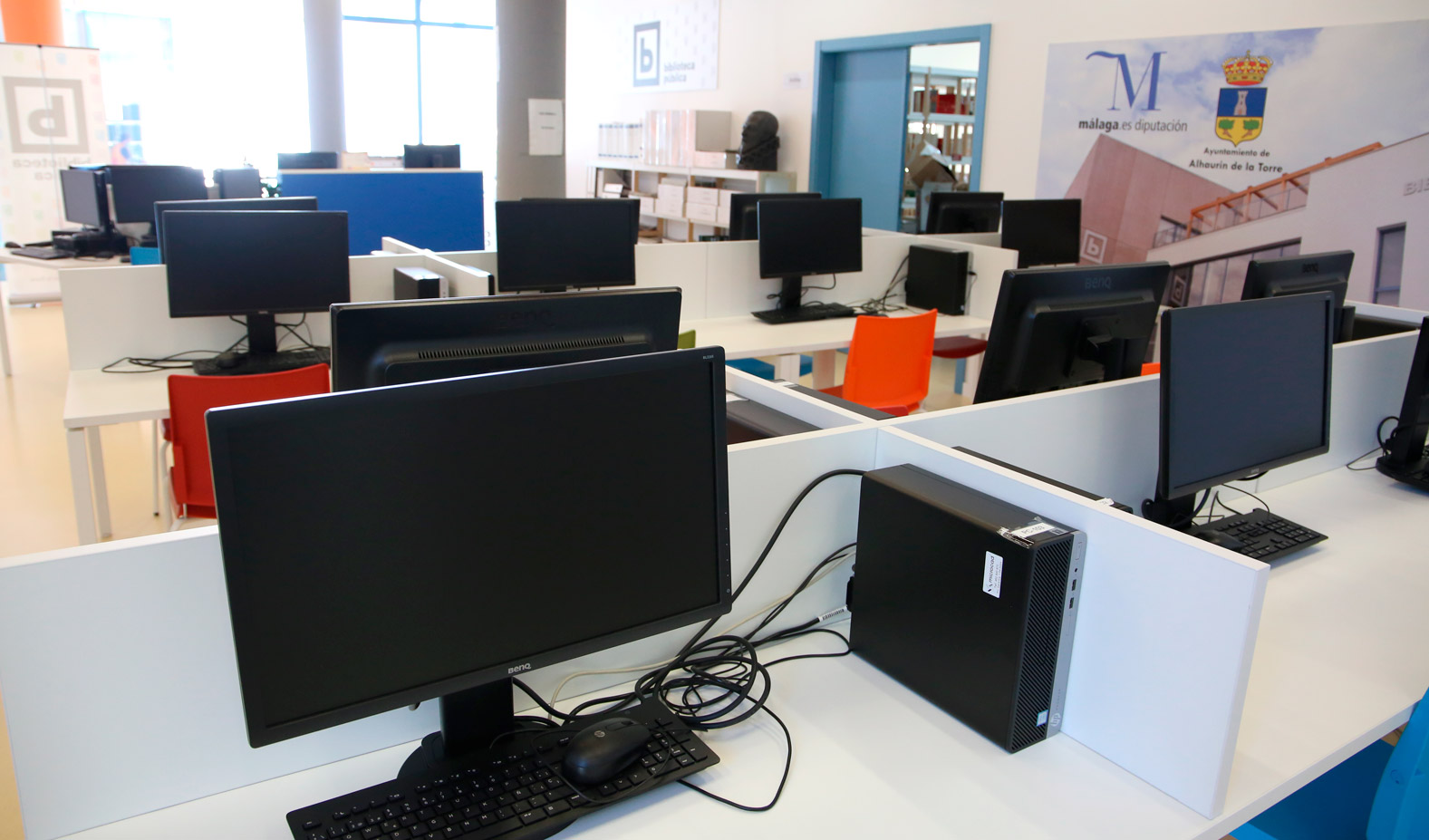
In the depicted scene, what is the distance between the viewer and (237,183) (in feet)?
18.8

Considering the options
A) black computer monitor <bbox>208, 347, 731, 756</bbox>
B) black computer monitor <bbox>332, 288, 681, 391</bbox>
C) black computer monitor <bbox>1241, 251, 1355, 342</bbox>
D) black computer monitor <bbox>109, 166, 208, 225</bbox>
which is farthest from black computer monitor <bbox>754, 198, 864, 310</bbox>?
black computer monitor <bbox>109, 166, 208, 225</bbox>

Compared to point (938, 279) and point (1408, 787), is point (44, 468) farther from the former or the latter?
point (1408, 787)

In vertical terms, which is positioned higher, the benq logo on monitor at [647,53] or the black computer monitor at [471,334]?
the benq logo on monitor at [647,53]

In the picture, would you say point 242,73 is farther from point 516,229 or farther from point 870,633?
point 870,633

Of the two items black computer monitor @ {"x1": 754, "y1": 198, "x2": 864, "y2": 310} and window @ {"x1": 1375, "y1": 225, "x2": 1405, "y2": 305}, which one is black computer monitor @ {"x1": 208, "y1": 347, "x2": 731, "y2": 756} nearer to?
black computer monitor @ {"x1": 754, "y1": 198, "x2": 864, "y2": 310}

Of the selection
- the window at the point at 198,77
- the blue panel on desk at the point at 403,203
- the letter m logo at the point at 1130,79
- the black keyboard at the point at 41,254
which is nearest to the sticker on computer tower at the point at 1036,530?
the letter m logo at the point at 1130,79

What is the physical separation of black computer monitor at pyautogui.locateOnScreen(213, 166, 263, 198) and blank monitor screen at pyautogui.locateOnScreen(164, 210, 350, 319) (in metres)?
2.98

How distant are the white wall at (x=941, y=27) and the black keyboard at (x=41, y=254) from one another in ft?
15.5

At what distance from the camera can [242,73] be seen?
8.77 m

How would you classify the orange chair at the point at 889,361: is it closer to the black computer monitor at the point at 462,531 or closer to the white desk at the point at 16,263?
the black computer monitor at the point at 462,531

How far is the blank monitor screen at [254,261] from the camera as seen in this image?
301 cm

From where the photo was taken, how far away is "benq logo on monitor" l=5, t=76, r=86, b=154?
6891mm

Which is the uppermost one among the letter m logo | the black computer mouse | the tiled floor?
the letter m logo

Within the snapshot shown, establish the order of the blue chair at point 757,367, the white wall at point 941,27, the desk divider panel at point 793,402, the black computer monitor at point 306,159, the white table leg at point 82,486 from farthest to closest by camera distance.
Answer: the black computer monitor at point 306,159 < the white wall at point 941,27 < the blue chair at point 757,367 < the white table leg at point 82,486 < the desk divider panel at point 793,402
